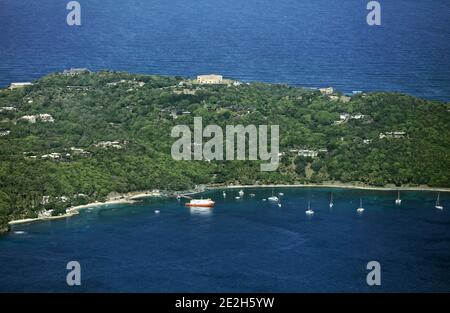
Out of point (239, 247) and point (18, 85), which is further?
point (18, 85)

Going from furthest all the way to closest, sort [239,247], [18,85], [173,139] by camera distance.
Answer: [18,85] < [173,139] < [239,247]

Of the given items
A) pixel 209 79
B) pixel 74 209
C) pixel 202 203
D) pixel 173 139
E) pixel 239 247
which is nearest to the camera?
pixel 239 247

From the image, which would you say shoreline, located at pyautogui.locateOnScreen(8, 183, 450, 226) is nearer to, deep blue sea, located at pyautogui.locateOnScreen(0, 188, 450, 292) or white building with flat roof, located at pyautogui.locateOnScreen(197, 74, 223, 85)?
deep blue sea, located at pyautogui.locateOnScreen(0, 188, 450, 292)

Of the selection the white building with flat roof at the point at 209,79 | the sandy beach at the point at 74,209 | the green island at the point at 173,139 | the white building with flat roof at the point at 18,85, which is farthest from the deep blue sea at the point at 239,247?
the white building with flat roof at the point at 18,85

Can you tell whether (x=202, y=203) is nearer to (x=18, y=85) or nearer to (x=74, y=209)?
(x=74, y=209)

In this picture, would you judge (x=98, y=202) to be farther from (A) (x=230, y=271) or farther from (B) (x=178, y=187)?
(A) (x=230, y=271)

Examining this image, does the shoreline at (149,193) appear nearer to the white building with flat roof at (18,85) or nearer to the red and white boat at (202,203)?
the red and white boat at (202,203)

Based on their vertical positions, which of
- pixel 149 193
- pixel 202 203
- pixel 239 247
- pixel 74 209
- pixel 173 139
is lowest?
pixel 239 247

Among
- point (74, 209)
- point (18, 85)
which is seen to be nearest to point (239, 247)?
point (74, 209)
